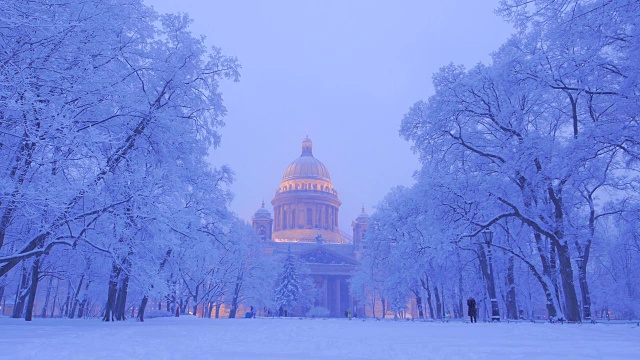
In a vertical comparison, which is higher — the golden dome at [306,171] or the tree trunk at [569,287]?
the golden dome at [306,171]

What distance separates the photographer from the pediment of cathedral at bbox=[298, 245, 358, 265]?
8719cm

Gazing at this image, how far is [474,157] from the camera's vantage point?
21.7 meters

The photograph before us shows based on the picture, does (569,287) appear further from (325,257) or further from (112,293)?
(325,257)

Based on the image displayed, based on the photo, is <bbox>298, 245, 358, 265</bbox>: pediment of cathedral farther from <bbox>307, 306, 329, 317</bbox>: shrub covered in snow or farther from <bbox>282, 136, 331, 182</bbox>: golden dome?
<bbox>282, 136, 331, 182</bbox>: golden dome

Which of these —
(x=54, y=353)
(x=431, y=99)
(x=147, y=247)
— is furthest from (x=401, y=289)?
(x=54, y=353)

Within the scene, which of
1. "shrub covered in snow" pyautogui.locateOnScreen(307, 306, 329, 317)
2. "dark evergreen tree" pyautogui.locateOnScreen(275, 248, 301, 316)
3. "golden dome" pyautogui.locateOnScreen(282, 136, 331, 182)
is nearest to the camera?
"dark evergreen tree" pyautogui.locateOnScreen(275, 248, 301, 316)

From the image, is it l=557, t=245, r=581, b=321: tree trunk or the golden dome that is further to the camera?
the golden dome

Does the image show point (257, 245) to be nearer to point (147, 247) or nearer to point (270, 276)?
point (270, 276)

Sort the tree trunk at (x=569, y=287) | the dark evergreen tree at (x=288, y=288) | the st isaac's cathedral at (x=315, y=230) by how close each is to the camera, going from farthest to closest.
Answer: the st isaac's cathedral at (x=315, y=230) < the dark evergreen tree at (x=288, y=288) < the tree trunk at (x=569, y=287)

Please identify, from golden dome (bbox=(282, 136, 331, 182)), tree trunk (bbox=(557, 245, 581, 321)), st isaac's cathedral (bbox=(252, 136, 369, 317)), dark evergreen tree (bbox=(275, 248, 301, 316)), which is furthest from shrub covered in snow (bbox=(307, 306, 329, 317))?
tree trunk (bbox=(557, 245, 581, 321))

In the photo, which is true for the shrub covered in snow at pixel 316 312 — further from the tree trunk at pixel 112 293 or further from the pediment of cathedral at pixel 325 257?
the tree trunk at pixel 112 293

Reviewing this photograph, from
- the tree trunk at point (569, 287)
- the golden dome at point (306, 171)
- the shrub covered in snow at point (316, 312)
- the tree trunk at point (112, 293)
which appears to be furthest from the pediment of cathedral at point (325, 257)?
the tree trunk at point (569, 287)

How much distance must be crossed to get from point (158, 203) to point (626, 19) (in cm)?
1125

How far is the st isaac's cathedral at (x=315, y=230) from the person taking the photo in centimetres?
8688
